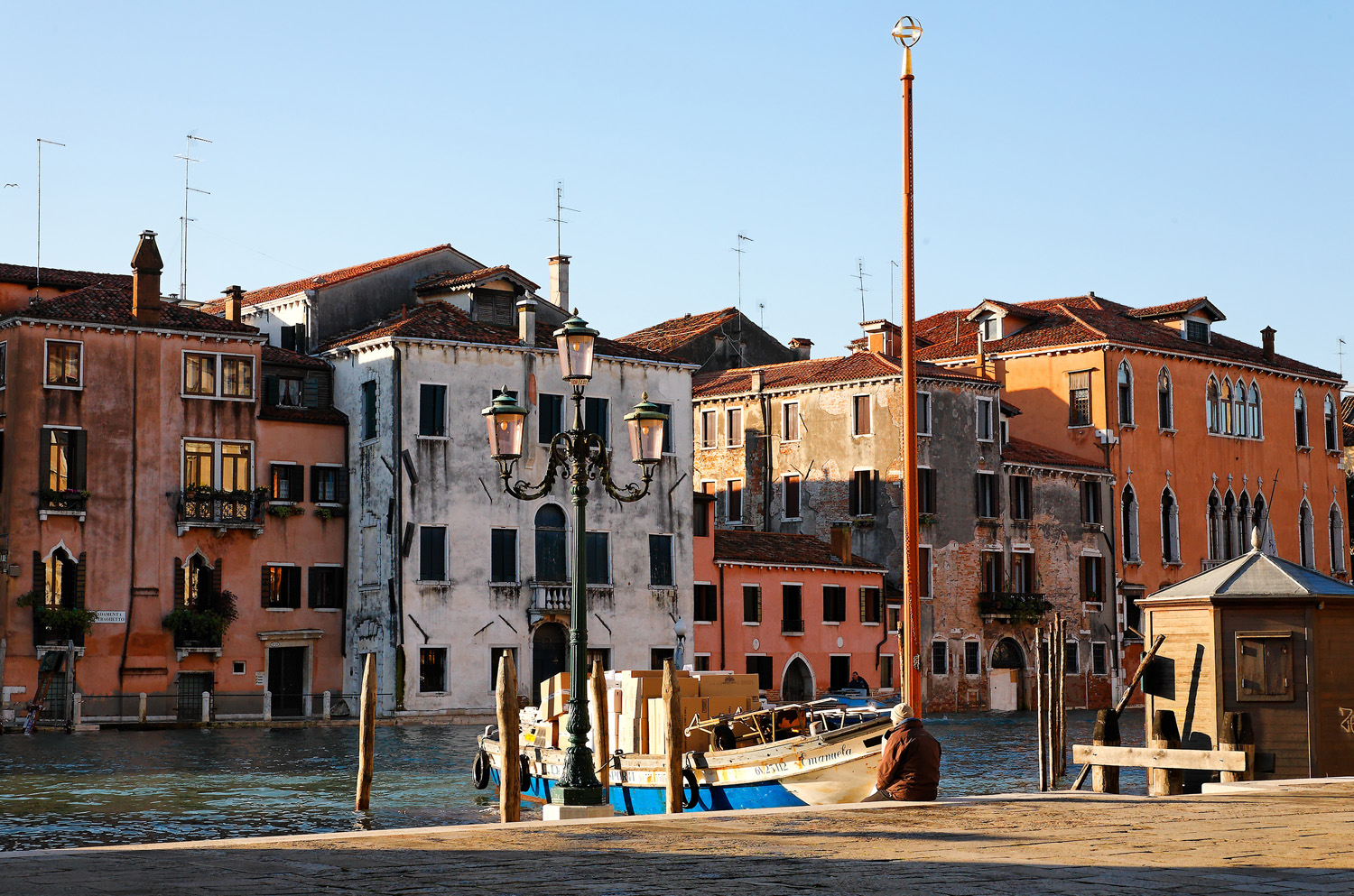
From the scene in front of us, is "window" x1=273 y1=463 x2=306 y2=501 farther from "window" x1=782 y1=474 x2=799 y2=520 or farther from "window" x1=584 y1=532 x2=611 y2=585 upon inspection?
"window" x1=782 y1=474 x2=799 y2=520

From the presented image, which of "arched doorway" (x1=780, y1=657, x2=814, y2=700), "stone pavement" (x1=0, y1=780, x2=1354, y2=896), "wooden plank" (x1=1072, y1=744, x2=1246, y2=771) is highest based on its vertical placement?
"stone pavement" (x1=0, y1=780, x2=1354, y2=896)

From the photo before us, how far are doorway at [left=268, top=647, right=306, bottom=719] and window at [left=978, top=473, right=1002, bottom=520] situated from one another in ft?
62.4

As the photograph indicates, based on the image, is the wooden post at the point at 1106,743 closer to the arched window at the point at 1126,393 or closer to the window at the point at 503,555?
the window at the point at 503,555

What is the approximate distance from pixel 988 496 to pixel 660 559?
10.4 m

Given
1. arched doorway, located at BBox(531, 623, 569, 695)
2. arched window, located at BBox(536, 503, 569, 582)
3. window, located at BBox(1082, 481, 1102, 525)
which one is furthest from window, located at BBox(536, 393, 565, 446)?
window, located at BBox(1082, 481, 1102, 525)

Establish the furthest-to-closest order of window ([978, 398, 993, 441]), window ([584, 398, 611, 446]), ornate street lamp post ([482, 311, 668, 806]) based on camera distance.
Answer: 1. window ([978, 398, 993, 441])
2. window ([584, 398, 611, 446])
3. ornate street lamp post ([482, 311, 668, 806])

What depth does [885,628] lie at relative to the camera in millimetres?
46875

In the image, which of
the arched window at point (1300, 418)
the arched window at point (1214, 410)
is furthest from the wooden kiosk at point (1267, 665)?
the arched window at point (1300, 418)

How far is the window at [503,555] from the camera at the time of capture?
135 ft

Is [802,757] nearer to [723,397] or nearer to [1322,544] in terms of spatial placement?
[723,397]

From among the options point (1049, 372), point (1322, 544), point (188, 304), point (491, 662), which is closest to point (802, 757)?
point (491, 662)

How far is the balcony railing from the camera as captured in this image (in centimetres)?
4819

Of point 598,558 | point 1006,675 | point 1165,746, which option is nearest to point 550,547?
point 598,558

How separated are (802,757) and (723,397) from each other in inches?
1226
